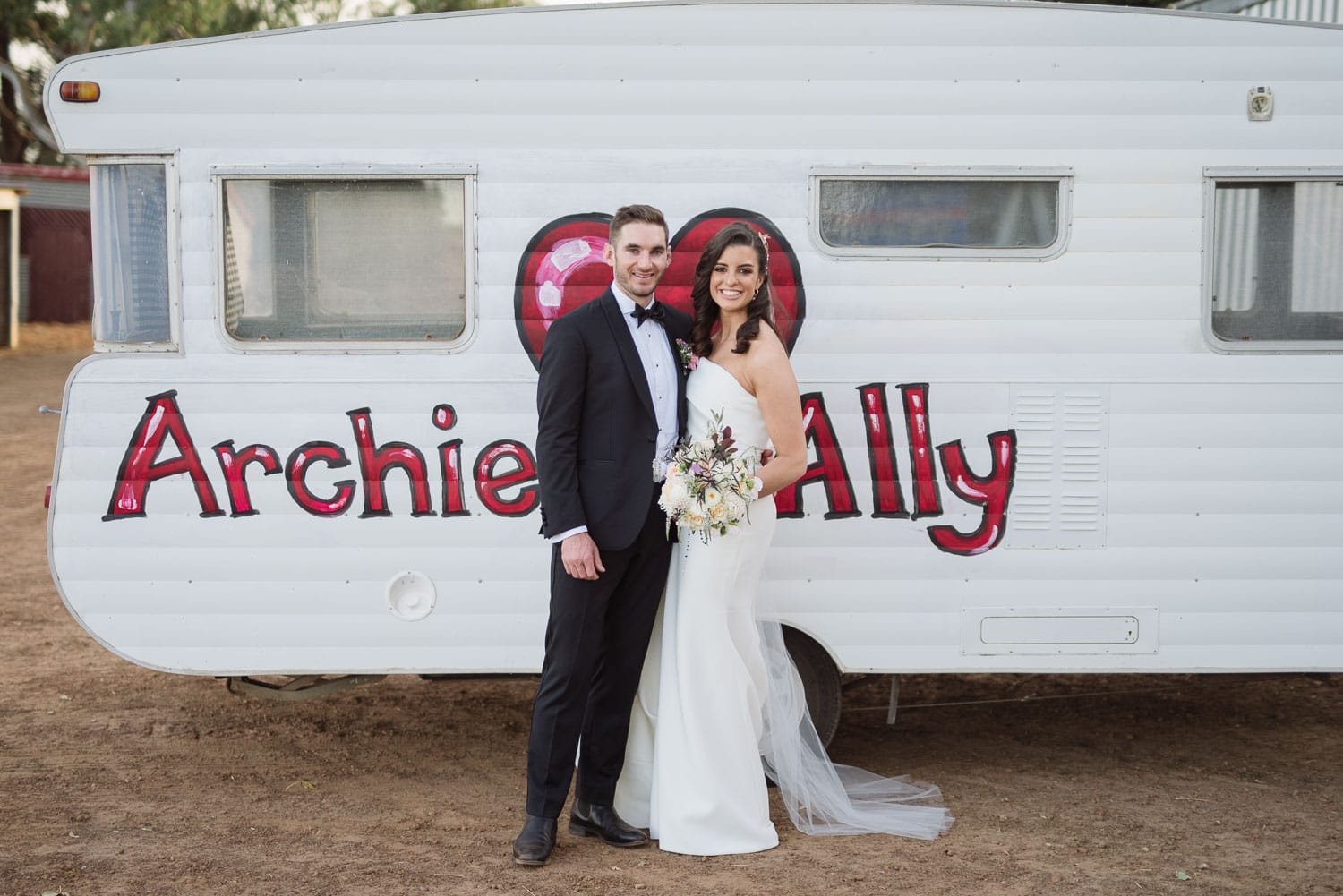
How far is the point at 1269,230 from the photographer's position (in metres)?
4.66

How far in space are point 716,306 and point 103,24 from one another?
2350cm

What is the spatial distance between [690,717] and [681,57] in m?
2.38

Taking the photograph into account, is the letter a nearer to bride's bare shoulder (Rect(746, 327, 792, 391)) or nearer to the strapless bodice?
the strapless bodice

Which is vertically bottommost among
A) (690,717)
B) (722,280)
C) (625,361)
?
(690,717)

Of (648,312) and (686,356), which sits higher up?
(648,312)

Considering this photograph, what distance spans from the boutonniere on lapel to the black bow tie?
0.11m

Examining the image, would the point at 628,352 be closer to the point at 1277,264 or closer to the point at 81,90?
the point at 81,90

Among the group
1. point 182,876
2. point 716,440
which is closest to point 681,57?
point 716,440

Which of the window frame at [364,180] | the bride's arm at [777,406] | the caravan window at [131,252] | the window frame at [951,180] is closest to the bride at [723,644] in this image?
the bride's arm at [777,406]

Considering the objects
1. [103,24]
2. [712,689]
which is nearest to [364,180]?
[712,689]

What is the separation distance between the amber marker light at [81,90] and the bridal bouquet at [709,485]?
249 cm

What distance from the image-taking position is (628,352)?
4066mm

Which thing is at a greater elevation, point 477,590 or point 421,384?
point 421,384

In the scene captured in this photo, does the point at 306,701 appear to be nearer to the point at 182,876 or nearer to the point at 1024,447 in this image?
the point at 182,876
